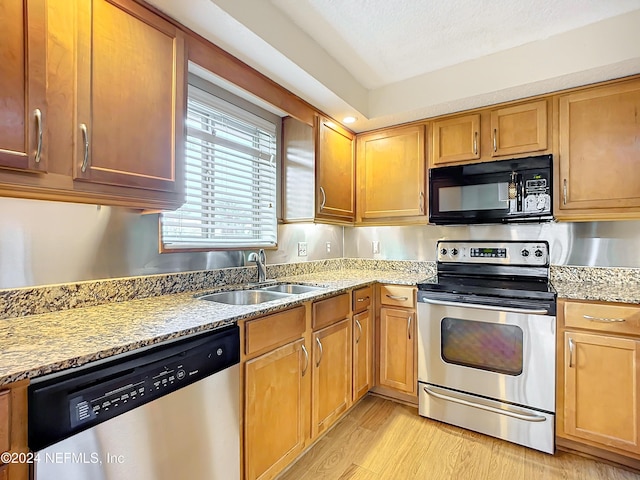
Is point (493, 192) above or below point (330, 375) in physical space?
above

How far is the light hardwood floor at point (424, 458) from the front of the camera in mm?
1700

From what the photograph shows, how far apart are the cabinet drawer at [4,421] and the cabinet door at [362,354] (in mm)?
1724

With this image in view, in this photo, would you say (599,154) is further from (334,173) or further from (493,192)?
(334,173)

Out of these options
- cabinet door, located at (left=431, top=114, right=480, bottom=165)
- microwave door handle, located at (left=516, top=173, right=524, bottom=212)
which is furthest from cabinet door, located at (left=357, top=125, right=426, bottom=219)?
microwave door handle, located at (left=516, top=173, right=524, bottom=212)

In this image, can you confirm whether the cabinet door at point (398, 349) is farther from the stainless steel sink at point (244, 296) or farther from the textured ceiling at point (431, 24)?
the textured ceiling at point (431, 24)

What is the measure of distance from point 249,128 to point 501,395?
237 cm

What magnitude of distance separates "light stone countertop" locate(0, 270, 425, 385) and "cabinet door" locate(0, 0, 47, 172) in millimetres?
533

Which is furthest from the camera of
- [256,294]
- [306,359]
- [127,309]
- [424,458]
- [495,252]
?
[495,252]

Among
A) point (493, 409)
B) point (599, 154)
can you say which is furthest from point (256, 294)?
point (599, 154)

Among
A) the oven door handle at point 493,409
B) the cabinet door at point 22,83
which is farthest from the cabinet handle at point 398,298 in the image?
the cabinet door at point 22,83

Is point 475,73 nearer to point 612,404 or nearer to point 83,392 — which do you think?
point 612,404

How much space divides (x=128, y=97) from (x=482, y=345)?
7.51 ft

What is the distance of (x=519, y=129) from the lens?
222 cm

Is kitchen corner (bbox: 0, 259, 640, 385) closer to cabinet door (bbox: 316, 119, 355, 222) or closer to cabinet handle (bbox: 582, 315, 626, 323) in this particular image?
cabinet handle (bbox: 582, 315, 626, 323)
